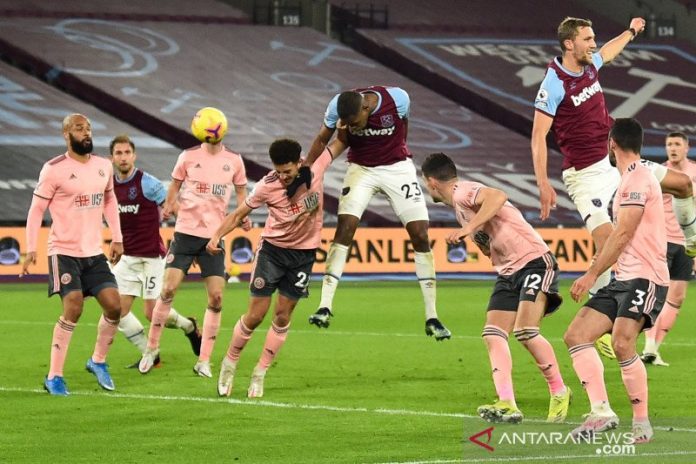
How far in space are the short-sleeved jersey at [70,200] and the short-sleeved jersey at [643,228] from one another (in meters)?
4.98

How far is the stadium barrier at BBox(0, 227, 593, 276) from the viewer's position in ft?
91.4

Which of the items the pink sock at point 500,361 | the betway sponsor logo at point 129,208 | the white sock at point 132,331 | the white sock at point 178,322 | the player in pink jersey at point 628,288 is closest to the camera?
the player in pink jersey at point 628,288

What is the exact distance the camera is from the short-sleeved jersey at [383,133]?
13.1 meters

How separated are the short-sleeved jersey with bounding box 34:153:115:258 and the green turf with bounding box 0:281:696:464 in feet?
4.25

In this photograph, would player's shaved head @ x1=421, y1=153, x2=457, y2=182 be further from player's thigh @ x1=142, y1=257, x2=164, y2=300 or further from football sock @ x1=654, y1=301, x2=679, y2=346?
player's thigh @ x1=142, y1=257, x2=164, y2=300

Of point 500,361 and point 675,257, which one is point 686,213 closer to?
point 500,361

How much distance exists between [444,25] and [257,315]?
33.3m

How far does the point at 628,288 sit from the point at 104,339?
225 inches

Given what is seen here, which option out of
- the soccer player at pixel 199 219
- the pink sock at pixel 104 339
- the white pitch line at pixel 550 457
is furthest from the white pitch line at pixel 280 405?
the soccer player at pixel 199 219

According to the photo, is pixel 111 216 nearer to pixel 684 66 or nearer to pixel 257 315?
pixel 257 315

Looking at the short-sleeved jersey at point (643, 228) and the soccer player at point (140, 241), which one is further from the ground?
the short-sleeved jersey at point (643, 228)

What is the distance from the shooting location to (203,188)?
14.6m

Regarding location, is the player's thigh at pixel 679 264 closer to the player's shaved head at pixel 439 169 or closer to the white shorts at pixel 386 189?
the white shorts at pixel 386 189

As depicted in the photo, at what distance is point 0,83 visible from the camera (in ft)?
120
